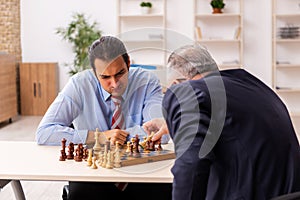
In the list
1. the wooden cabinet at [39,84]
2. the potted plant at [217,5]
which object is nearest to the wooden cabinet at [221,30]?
the potted plant at [217,5]

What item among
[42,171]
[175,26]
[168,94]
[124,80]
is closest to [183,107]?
[168,94]

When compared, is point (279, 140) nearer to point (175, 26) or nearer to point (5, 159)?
point (5, 159)

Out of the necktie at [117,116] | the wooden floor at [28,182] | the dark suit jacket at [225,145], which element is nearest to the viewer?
the dark suit jacket at [225,145]

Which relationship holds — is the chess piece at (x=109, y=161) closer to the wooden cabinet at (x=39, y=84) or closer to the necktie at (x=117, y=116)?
the necktie at (x=117, y=116)

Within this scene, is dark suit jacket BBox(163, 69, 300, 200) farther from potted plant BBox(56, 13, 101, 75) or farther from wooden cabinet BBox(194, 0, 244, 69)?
potted plant BBox(56, 13, 101, 75)

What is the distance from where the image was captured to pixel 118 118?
2590 mm

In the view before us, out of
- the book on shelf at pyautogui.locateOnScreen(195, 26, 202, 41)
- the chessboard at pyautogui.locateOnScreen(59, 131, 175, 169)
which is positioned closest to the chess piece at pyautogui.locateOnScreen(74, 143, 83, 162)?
the chessboard at pyautogui.locateOnScreen(59, 131, 175, 169)

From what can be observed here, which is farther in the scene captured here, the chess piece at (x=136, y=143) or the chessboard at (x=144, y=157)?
the chess piece at (x=136, y=143)

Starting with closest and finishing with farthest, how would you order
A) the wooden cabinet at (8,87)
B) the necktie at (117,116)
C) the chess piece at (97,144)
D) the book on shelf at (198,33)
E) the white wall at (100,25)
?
the chess piece at (97,144) < the necktie at (117,116) < the wooden cabinet at (8,87) < the book on shelf at (198,33) < the white wall at (100,25)

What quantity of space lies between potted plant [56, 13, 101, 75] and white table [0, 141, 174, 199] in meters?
5.12

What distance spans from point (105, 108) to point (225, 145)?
3.79 ft

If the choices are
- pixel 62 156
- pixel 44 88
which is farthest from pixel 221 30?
pixel 62 156

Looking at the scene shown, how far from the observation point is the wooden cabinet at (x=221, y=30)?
7.32 metres

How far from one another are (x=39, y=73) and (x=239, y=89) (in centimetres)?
639
